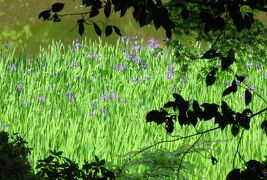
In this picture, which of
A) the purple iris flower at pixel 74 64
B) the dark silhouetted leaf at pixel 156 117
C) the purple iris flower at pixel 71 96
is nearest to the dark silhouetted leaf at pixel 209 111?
the dark silhouetted leaf at pixel 156 117

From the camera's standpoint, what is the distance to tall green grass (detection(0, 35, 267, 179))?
6.66 metres

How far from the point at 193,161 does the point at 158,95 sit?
64.9 inches

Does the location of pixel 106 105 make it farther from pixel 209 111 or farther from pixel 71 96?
pixel 209 111

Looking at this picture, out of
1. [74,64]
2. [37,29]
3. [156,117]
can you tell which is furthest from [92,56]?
[37,29]

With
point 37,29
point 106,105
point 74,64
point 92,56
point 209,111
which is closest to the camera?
point 209,111

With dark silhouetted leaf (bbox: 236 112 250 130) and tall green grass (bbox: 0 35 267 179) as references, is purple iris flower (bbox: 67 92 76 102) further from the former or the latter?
dark silhouetted leaf (bbox: 236 112 250 130)

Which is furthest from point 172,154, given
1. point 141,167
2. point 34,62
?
point 34,62

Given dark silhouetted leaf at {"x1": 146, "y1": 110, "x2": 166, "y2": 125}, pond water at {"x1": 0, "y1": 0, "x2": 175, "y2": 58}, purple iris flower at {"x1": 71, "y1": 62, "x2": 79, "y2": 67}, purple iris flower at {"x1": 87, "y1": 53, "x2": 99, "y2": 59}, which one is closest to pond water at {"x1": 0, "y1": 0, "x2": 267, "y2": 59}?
pond water at {"x1": 0, "y1": 0, "x2": 175, "y2": 58}

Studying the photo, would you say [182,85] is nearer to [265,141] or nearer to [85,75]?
[85,75]

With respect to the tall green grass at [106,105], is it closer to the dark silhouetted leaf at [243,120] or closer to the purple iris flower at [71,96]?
the purple iris flower at [71,96]

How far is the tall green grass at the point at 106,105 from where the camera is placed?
21.9ft

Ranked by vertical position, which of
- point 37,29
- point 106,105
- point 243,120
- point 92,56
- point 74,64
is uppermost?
point 37,29

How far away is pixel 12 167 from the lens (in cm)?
395

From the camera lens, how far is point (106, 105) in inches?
304
